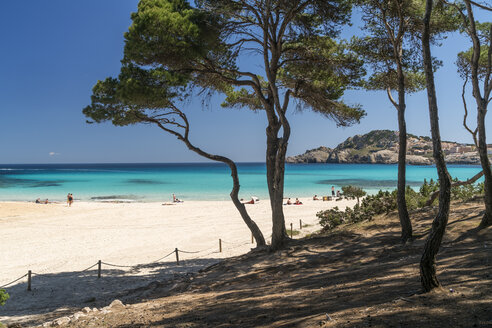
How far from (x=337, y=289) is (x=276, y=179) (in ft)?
15.1

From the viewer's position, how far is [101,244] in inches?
585

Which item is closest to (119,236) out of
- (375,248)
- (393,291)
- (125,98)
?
(125,98)

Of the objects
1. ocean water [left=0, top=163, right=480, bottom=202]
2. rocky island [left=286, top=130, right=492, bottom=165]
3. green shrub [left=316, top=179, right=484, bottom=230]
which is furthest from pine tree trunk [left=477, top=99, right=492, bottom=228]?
rocky island [left=286, top=130, right=492, bottom=165]

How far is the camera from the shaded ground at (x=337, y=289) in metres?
3.52

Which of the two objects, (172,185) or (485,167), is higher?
(485,167)

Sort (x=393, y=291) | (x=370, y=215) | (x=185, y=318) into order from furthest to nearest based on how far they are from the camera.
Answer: (x=370, y=215)
(x=185, y=318)
(x=393, y=291)

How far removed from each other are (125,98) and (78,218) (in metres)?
17.0

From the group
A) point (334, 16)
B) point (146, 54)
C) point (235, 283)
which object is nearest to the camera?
point (235, 283)

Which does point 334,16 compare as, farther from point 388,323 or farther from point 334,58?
point 388,323

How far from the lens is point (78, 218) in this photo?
22.7 metres

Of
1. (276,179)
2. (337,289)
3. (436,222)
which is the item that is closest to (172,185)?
(276,179)

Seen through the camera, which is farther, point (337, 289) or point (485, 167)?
point (485, 167)

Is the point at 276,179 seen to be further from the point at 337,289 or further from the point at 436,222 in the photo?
the point at 436,222

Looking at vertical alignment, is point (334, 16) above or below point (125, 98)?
above
